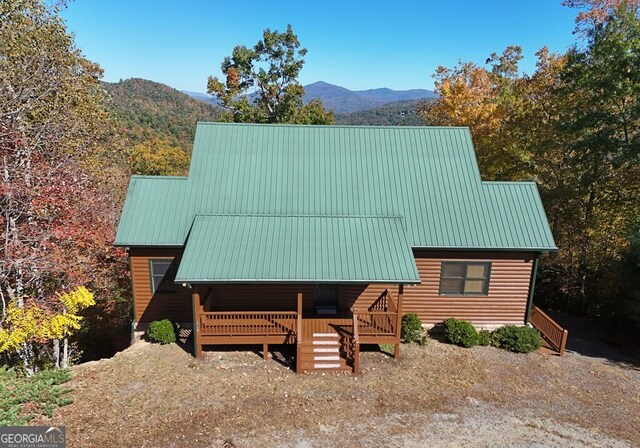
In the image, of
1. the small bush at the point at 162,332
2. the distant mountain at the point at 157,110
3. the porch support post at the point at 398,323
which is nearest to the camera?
the porch support post at the point at 398,323

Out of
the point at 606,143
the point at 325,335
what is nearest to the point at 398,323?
the point at 325,335

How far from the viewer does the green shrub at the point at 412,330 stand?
14.6 metres

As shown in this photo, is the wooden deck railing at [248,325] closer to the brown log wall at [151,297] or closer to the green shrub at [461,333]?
the brown log wall at [151,297]

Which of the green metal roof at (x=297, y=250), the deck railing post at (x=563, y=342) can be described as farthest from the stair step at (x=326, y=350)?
the deck railing post at (x=563, y=342)

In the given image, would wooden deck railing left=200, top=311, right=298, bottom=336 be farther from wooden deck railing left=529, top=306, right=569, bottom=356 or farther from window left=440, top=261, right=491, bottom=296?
wooden deck railing left=529, top=306, right=569, bottom=356

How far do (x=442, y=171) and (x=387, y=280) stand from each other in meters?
6.54

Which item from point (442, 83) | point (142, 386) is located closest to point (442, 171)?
point (142, 386)

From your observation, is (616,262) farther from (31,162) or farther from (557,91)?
(31,162)

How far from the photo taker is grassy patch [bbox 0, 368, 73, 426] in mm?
9883

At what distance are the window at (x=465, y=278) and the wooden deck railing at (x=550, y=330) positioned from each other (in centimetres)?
249

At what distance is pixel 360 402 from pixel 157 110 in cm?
10867

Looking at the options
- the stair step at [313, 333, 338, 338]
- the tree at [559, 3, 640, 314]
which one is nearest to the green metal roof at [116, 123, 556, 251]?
the stair step at [313, 333, 338, 338]

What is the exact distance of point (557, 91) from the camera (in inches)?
890

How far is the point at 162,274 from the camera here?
14.8 meters
